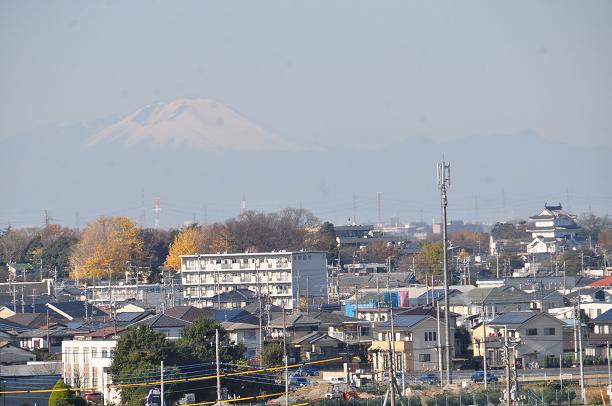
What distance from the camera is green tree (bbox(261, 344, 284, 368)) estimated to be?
24.2 meters

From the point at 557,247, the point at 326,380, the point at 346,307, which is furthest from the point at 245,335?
the point at 557,247

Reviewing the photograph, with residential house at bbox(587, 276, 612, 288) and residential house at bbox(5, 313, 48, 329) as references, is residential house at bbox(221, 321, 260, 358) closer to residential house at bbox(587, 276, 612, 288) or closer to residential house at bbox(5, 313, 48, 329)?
residential house at bbox(5, 313, 48, 329)

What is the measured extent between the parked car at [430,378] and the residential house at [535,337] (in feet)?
9.98

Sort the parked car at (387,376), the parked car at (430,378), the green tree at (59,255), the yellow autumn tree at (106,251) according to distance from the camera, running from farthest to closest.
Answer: the green tree at (59,255), the yellow autumn tree at (106,251), the parked car at (387,376), the parked car at (430,378)

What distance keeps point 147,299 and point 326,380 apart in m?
17.2

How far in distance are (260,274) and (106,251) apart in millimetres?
8638

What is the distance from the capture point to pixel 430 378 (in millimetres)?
23234

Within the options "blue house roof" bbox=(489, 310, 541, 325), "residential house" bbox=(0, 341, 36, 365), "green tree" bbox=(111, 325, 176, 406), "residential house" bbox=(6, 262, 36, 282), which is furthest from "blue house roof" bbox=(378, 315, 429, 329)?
"residential house" bbox=(6, 262, 36, 282)

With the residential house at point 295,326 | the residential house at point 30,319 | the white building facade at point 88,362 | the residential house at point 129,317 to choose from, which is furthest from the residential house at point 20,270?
the white building facade at point 88,362

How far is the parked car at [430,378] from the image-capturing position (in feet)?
74.1

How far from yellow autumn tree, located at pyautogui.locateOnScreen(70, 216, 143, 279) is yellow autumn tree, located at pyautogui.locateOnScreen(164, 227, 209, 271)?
1.45 meters

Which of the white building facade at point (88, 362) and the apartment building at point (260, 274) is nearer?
the white building facade at point (88, 362)

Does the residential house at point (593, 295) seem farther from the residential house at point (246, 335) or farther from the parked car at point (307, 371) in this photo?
the parked car at point (307, 371)

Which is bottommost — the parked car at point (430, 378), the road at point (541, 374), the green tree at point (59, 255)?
the road at point (541, 374)
